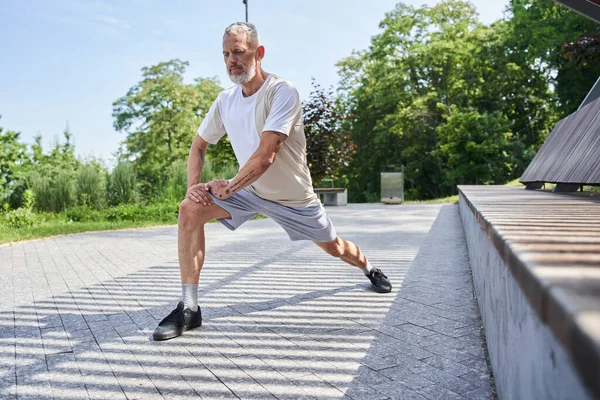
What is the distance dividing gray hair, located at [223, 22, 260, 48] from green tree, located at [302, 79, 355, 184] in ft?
50.0

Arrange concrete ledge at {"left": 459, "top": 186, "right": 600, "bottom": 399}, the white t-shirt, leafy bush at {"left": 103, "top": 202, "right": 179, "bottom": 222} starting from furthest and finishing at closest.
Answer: leafy bush at {"left": 103, "top": 202, "right": 179, "bottom": 222} → the white t-shirt → concrete ledge at {"left": 459, "top": 186, "right": 600, "bottom": 399}

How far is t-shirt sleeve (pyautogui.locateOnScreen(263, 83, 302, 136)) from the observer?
11.7ft

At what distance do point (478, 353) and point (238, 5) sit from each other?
490 inches

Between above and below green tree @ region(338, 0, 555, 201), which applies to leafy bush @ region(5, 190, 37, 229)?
below

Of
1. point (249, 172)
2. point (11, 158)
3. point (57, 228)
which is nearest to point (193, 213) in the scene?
point (249, 172)

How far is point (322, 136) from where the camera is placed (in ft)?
64.0

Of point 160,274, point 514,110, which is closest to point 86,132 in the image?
point 514,110

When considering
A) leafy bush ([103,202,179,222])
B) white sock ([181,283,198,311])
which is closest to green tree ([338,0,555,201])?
leafy bush ([103,202,179,222])

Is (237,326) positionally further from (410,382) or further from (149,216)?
(149,216)

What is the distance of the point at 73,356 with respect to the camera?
10.1 feet

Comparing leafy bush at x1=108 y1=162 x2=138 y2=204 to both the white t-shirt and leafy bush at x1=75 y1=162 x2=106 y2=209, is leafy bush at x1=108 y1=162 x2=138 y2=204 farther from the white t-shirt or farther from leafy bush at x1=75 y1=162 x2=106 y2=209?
the white t-shirt

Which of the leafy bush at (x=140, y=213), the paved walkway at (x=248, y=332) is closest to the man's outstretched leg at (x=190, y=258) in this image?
the paved walkway at (x=248, y=332)

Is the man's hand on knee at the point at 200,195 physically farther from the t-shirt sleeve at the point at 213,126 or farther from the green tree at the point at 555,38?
the green tree at the point at 555,38

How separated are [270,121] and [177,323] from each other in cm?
141
